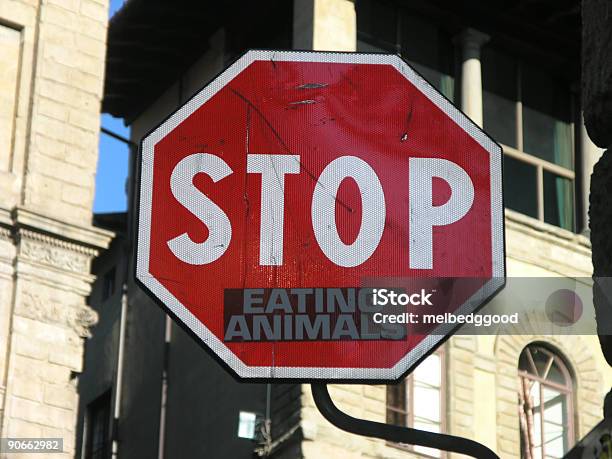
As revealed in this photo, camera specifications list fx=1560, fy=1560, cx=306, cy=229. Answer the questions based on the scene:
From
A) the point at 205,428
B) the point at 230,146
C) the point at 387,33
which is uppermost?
the point at 387,33

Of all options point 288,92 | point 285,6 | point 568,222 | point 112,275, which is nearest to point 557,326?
point 568,222

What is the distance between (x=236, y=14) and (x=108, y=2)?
464cm

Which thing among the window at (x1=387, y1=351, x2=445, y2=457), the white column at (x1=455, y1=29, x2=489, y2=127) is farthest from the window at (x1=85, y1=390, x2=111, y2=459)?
the white column at (x1=455, y1=29, x2=489, y2=127)

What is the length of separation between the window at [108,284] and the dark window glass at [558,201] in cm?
806

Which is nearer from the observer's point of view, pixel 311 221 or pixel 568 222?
pixel 311 221

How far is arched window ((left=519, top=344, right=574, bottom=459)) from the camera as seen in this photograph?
2409cm

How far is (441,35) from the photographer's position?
2552 centimetres

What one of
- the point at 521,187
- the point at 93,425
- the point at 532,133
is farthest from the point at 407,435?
the point at 93,425

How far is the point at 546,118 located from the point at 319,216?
2257cm

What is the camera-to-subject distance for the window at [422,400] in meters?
22.5

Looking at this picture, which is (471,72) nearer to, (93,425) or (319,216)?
(93,425)

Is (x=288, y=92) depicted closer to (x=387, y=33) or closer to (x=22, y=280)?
(x=22, y=280)

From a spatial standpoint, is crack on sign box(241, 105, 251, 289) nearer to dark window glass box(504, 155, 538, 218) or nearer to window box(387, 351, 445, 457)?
window box(387, 351, 445, 457)

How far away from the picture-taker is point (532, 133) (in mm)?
26047
